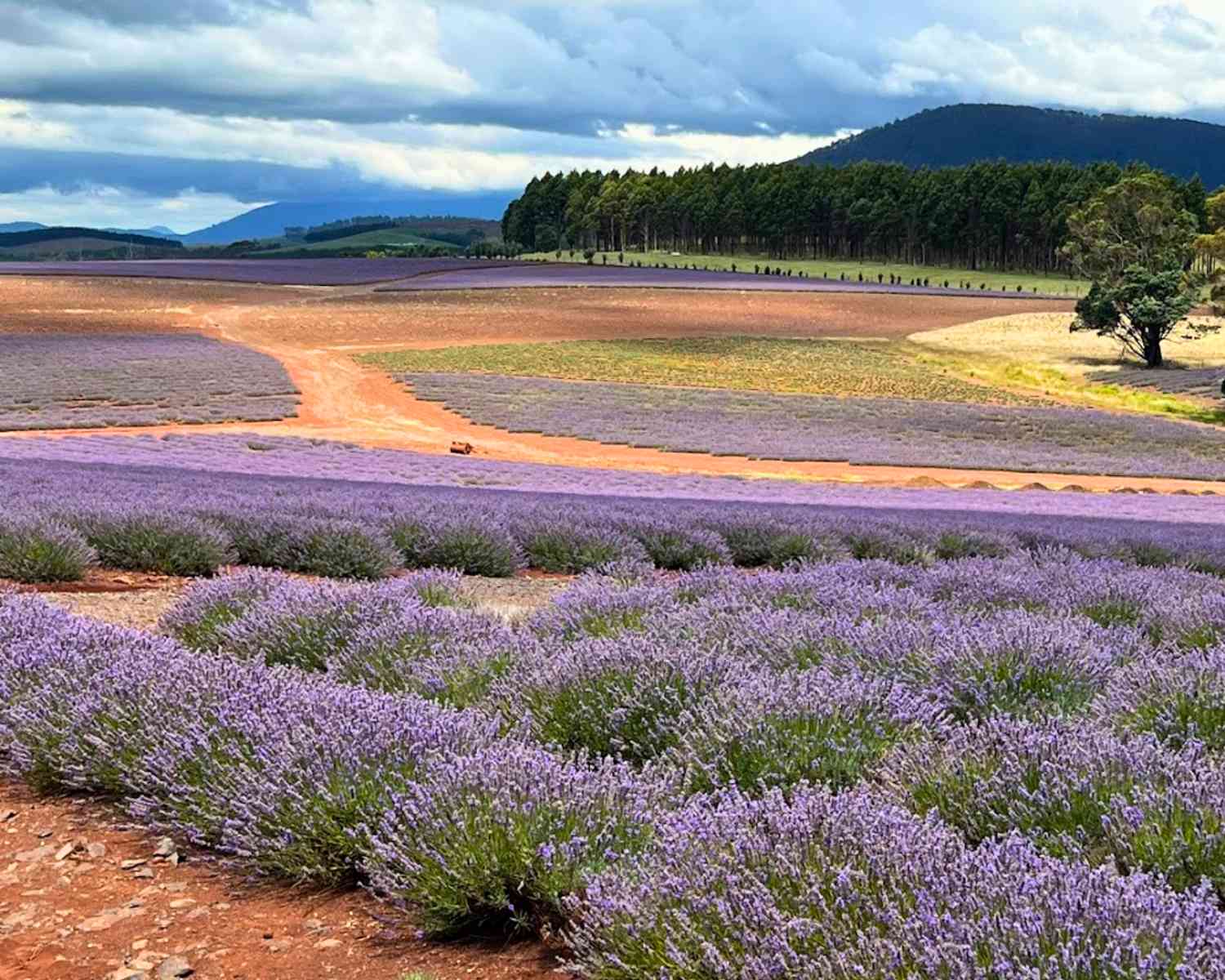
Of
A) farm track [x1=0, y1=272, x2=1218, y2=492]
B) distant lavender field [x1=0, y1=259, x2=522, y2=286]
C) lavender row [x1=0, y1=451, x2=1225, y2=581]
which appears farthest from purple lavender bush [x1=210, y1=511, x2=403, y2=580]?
distant lavender field [x1=0, y1=259, x2=522, y2=286]

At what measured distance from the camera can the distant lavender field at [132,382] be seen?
38375 millimetres

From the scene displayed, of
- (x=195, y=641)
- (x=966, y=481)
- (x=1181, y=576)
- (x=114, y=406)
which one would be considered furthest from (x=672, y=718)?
(x=114, y=406)

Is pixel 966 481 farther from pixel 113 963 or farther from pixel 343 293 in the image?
pixel 343 293

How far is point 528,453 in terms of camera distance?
114 feet

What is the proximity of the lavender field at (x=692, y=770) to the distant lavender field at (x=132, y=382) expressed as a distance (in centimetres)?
3313

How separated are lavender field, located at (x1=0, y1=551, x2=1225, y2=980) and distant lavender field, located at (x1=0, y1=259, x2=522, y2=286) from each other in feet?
334

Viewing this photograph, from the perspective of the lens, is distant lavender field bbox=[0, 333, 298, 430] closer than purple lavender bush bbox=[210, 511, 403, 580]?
No

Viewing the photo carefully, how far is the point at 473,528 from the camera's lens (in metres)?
11.4

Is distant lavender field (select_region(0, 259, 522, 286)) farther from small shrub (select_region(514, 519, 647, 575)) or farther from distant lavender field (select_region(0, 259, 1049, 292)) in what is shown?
small shrub (select_region(514, 519, 647, 575))

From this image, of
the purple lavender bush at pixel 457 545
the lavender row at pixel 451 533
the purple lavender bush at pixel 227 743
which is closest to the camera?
the purple lavender bush at pixel 227 743

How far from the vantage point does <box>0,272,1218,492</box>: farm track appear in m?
33.7

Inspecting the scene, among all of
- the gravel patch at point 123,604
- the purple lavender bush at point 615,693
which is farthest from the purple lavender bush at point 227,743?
the gravel patch at point 123,604

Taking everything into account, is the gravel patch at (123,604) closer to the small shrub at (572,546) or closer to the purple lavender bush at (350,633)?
the purple lavender bush at (350,633)

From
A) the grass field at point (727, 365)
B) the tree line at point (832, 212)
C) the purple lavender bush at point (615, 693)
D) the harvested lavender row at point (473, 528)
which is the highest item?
the tree line at point (832, 212)
